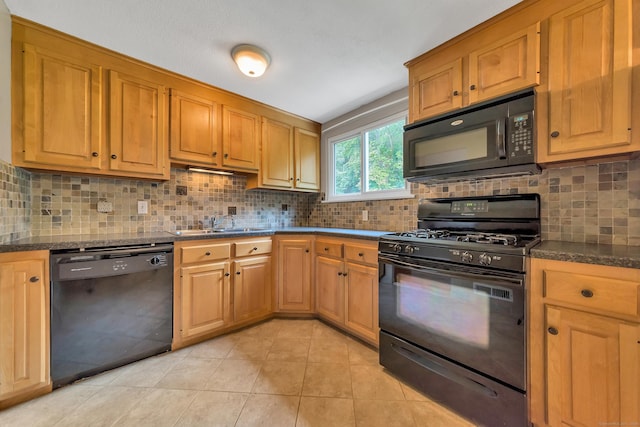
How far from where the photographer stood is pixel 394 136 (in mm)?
2578

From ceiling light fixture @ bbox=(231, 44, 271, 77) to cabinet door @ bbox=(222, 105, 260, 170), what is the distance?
2.32ft

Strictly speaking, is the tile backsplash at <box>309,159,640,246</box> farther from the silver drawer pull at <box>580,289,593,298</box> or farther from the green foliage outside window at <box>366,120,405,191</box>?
the green foliage outside window at <box>366,120,405,191</box>

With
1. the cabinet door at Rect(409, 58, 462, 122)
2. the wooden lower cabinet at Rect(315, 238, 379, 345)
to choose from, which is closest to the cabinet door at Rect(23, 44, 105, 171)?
the wooden lower cabinet at Rect(315, 238, 379, 345)

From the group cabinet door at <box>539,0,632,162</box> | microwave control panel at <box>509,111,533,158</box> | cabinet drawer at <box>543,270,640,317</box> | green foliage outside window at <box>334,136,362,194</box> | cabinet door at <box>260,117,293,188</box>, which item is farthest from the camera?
green foliage outside window at <box>334,136,362,194</box>

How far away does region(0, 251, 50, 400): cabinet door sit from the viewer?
1381mm

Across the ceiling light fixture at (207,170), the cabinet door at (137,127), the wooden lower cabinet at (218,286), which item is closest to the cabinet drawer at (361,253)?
the wooden lower cabinet at (218,286)

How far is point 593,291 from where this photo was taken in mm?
1049

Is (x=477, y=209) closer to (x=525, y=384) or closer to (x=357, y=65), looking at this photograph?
(x=525, y=384)

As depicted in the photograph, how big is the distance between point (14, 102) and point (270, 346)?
2.45m

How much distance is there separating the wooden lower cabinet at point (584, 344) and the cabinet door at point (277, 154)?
239cm

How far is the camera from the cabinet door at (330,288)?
7.47 feet

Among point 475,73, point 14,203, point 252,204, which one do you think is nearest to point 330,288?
point 252,204

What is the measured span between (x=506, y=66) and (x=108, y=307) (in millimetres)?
3035

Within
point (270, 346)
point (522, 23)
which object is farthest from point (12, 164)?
point (522, 23)
